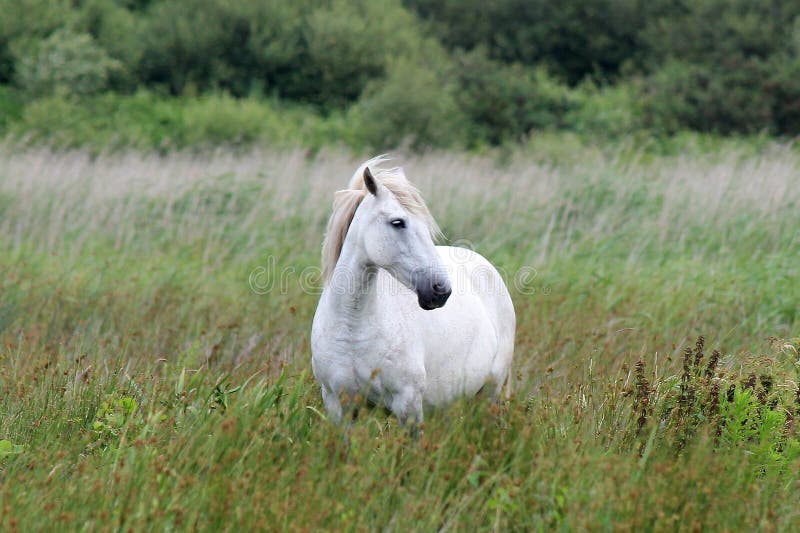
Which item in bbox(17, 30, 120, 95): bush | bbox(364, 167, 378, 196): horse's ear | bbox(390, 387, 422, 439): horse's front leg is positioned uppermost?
bbox(364, 167, 378, 196): horse's ear

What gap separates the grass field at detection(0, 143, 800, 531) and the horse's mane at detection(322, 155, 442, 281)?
0.65 m

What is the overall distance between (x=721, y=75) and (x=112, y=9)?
50.0ft

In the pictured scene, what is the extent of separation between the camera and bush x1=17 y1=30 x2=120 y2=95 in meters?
18.2

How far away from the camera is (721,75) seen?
20.2 meters

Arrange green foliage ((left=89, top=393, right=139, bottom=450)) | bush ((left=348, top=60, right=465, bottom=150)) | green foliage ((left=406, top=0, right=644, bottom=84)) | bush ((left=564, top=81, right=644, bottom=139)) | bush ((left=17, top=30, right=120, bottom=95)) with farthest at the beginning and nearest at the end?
green foliage ((left=406, top=0, right=644, bottom=84)), bush ((left=564, top=81, right=644, bottom=139)), bush ((left=17, top=30, right=120, bottom=95)), bush ((left=348, top=60, right=465, bottom=150)), green foliage ((left=89, top=393, right=139, bottom=450))

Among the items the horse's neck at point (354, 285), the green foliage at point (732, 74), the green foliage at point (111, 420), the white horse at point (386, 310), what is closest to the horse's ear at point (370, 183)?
the white horse at point (386, 310)

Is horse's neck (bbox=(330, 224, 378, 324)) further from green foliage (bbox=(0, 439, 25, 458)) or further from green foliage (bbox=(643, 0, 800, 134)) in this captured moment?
green foliage (bbox=(643, 0, 800, 134))

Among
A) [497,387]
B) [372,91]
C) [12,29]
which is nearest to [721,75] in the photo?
[372,91]

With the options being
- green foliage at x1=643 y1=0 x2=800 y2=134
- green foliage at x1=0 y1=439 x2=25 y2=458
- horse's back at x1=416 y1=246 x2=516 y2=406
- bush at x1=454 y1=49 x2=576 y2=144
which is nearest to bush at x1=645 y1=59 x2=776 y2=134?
green foliage at x1=643 y1=0 x2=800 y2=134

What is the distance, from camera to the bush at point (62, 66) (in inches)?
717

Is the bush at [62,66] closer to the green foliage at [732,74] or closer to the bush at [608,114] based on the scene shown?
the bush at [608,114]

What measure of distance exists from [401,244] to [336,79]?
18.7m

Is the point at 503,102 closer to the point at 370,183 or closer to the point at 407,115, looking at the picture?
the point at 407,115

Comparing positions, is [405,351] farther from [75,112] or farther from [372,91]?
[372,91]
